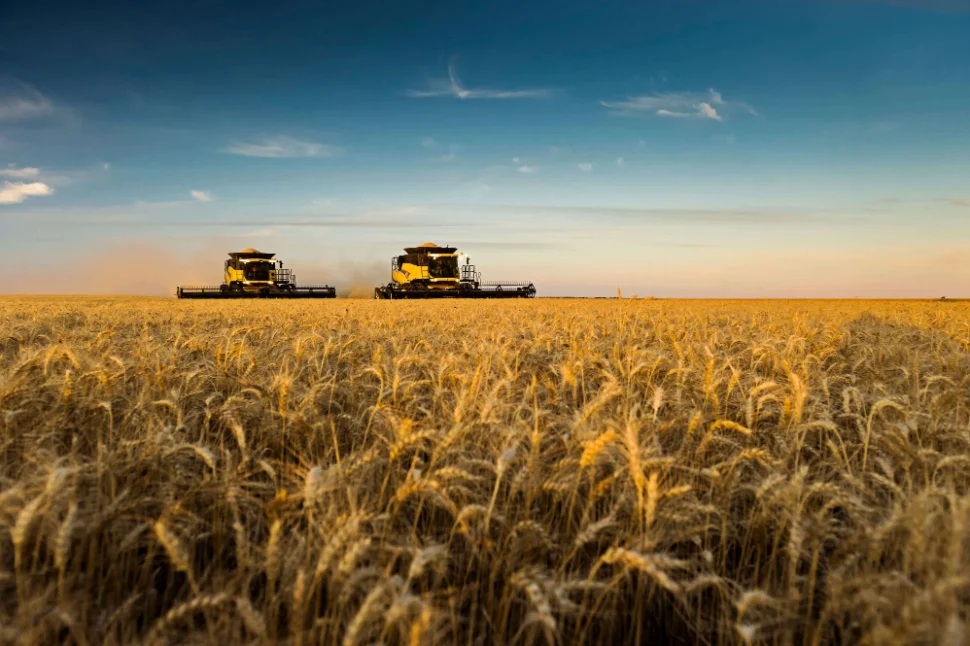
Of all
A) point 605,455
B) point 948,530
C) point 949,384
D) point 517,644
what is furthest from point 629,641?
point 949,384

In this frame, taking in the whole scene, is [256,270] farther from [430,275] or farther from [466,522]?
[466,522]

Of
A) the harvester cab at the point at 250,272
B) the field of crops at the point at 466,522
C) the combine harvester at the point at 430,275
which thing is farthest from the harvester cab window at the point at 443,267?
the field of crops at the point at 466,522

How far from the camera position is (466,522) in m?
1.88

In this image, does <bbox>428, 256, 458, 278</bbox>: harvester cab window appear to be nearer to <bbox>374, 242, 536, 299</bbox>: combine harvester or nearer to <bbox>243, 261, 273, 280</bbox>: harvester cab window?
<bbox>374, 242, 536, 299</bbox>: combine harvester

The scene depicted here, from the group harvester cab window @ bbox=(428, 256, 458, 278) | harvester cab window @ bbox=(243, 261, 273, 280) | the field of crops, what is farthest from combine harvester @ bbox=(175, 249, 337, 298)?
the field of crops

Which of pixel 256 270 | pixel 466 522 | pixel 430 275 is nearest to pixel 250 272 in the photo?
pixel 256 270

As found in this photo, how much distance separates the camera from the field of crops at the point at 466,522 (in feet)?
4.44

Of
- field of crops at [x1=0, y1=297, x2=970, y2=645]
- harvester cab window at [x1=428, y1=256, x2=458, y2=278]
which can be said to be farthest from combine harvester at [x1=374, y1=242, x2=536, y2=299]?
field of crops at [x1=0, y1=297, x2=970, y2=645]

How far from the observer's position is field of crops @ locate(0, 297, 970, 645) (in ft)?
4.44

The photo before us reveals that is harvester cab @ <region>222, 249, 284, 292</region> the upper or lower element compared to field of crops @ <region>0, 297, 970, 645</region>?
upper

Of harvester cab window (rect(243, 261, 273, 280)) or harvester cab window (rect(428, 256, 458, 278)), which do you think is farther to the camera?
harvester cab window (rect(243, 261, 273, 280))

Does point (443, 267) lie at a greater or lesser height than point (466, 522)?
greater

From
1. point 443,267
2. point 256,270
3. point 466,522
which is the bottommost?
point 466,522

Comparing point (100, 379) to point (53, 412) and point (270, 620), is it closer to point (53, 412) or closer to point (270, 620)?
point (53, 412)
